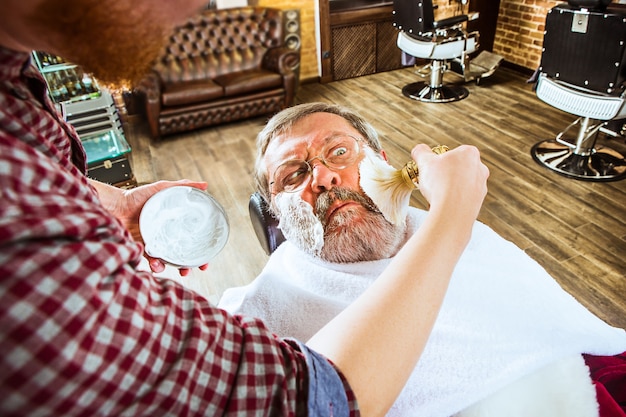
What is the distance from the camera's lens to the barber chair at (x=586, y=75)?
269cm

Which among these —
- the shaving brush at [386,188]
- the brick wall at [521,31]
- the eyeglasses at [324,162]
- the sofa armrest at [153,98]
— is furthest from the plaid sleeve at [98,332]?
the brick wall at [521,31]

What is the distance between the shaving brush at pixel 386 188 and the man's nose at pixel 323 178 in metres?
0.09

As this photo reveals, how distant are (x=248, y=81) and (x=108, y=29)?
14.3ft

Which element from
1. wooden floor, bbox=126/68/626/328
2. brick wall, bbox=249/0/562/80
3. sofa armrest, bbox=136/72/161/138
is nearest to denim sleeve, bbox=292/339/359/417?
wooden floor, bbox=126/68/626/328

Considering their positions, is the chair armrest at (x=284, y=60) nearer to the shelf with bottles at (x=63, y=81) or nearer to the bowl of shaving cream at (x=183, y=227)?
the shelf with bottles at (x=63, y=81)

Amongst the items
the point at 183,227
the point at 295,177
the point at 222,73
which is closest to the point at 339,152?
the point at 295,177

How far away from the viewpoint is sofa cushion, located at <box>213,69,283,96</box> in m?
4.63

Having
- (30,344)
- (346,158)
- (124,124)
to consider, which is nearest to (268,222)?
(346,158)

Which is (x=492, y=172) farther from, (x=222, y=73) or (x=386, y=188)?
(x=222, y=73)

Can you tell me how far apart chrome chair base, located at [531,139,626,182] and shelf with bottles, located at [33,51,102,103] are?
3708 mm

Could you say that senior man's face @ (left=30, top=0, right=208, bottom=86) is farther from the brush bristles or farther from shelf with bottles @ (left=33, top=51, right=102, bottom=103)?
shelf with bottles @ (left=33, top=51, right=102, bottom=103)

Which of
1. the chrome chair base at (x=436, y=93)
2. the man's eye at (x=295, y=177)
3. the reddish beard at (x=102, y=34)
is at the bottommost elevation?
the chrome chair base at (x=436, y=93)

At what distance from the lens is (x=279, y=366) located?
538mm

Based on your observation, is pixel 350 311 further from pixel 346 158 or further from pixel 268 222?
pixel 268 222
